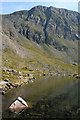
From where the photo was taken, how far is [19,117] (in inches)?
1467

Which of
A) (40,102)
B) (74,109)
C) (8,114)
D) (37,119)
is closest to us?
(37,119)

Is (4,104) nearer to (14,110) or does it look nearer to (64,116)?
(14,110)

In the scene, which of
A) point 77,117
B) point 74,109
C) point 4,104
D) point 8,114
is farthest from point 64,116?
point 4,104

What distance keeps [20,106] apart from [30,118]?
10.6 metres

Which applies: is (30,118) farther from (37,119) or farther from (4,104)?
(4,104)

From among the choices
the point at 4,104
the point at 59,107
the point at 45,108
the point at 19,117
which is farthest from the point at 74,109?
the point at 4,104

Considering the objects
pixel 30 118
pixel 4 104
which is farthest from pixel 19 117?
pixel 4 104

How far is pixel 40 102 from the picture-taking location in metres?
49.5

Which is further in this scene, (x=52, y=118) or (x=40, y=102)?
(x=40, y=102)

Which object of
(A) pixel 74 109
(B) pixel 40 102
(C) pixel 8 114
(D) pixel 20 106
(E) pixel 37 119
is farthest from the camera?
(B) pixel 40 102

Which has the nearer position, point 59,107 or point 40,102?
point 59,107

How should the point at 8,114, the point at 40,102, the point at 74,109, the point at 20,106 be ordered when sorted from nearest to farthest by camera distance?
1. the point at 8,114
2. the point at 74,109
3. the point at 20,106
4. the point at 40,102

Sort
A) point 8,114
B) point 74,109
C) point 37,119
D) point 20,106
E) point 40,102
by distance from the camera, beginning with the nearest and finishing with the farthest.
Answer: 1. point 37,119
2. point 8,114
3. point 74,109
4. point 20,106
5. point 40,102

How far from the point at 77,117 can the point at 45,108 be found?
10248 millimetres
